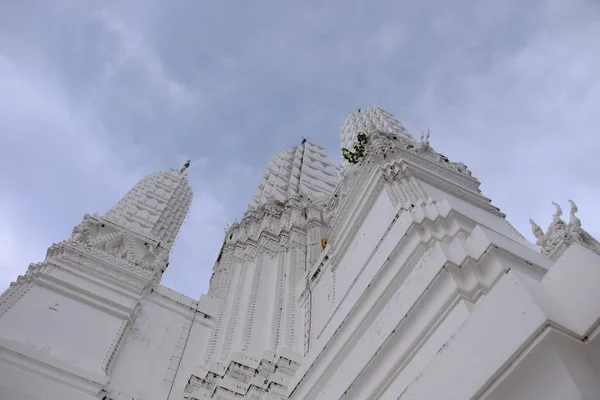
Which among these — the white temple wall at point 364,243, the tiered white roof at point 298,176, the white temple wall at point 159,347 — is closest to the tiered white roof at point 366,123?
the tiered white roof at point 298,176

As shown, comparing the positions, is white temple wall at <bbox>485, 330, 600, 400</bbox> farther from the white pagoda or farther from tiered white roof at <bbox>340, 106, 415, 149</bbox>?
tiered white roof at <bbox>340, 106, 415, 149</bbox>

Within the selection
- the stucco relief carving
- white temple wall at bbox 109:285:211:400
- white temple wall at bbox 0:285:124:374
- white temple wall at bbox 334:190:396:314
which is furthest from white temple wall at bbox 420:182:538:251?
the stucco relief carving

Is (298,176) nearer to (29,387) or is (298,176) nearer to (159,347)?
(159,347)

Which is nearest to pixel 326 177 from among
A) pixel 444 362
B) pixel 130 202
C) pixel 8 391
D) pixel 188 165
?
pixel 188 165

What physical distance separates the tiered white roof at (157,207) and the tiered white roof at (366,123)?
7.74 meters

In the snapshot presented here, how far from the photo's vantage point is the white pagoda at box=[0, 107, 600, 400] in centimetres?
403

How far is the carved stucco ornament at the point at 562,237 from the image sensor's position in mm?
10430

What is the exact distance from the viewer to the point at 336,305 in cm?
1147

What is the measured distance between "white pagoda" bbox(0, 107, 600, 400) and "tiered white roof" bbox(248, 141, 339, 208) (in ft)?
4.16

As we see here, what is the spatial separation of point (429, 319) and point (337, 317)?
10.4 feet

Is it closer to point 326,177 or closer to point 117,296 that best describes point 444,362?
point 117,296

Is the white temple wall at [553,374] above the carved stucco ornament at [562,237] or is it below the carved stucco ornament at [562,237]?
below

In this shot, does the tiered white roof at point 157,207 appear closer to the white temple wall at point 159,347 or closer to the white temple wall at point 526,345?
the white temple wall at point 159,347

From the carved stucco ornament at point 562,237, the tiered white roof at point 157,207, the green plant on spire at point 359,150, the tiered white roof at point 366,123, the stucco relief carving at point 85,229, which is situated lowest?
the carved stucco ornament at point 562,237
